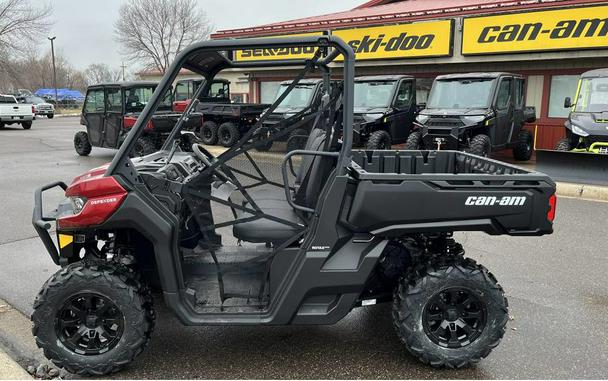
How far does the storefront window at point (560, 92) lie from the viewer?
43.3ft

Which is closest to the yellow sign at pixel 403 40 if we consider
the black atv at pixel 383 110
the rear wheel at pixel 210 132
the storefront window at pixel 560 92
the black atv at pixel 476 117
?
the black atv at pixel 383 110

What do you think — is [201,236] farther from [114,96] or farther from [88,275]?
[114,96]

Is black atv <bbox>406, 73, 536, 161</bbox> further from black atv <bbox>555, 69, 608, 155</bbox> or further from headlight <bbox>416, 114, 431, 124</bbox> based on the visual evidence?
black atv <bbox>555, 69, 608, 155</bbox>

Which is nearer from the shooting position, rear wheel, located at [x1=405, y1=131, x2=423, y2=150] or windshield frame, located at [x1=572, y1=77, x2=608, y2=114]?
windshield frame, located at [x1=572, y1=77, x2=608, y2=114]

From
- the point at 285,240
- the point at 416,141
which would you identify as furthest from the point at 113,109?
the point at 285,240

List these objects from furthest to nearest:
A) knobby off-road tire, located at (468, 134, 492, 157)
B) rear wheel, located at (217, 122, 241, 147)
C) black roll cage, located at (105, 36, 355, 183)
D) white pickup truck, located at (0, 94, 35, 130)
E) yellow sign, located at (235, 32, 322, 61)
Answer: white pickup truck, located at (0, 94, 35, 130), rear wheel, located at (217, 122, 241, 147), knobby off-road tire, located at (468, 134, 492, 157), yellow sign, located at (235, 32, 322, 61), black roll cage, located at (105, 36, 355, 183)

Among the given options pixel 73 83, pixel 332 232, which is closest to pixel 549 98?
pixel 332 232

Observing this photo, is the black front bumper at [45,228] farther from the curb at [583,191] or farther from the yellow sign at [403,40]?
the yellow sign at [403,40]

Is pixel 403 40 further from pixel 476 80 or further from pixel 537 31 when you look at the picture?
pixel 476 80

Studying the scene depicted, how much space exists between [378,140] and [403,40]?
4806mm

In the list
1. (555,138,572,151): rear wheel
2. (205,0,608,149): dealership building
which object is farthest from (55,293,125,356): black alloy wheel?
(205,0,608,149): dealership building

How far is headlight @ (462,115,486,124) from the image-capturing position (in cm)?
1061

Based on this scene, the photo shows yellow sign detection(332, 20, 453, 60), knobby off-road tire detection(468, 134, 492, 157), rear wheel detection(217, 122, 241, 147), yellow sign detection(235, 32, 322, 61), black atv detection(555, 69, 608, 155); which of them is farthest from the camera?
yellow sign detection(332, 20, 453, 60)

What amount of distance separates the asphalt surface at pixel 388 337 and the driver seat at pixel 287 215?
2.64ft
